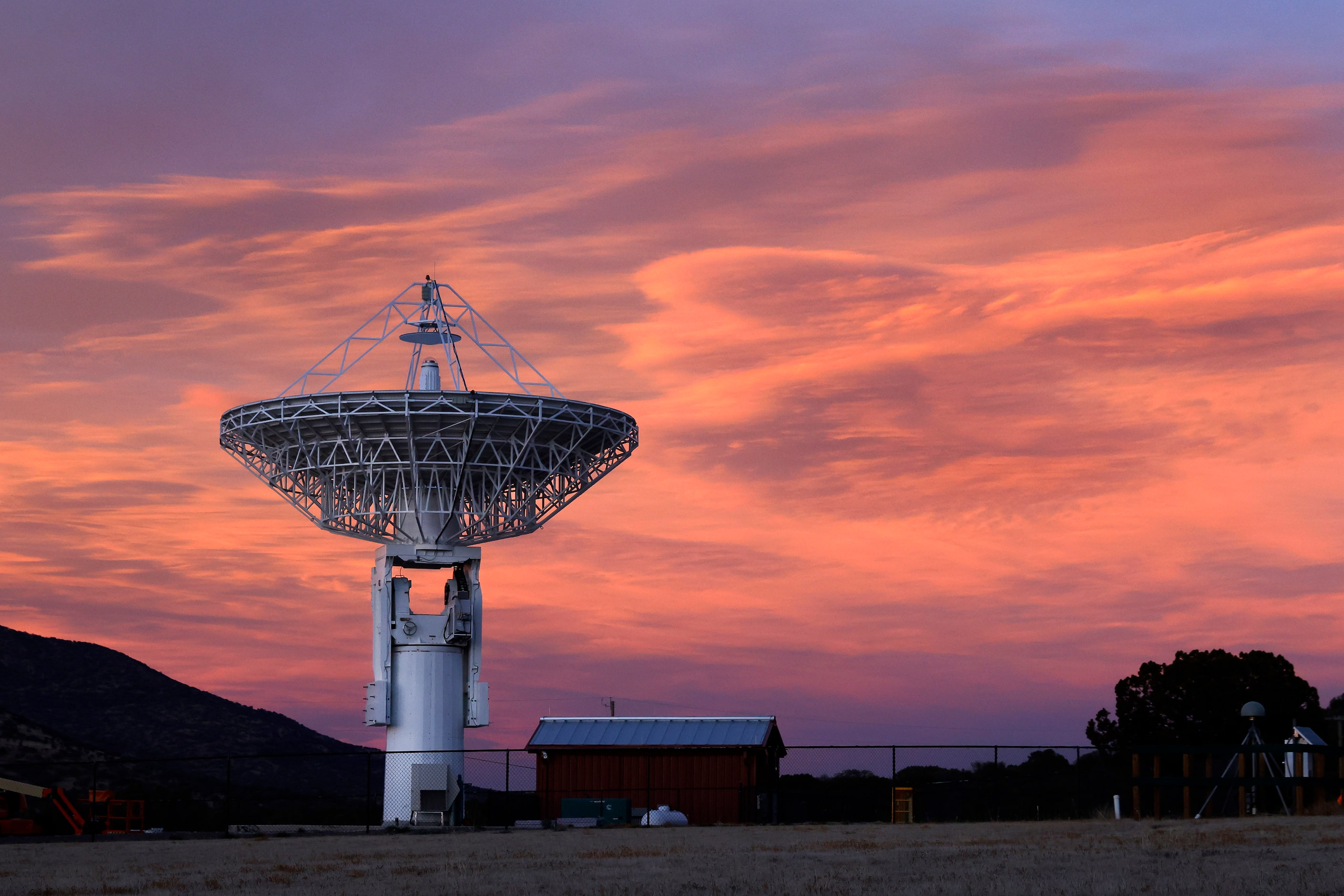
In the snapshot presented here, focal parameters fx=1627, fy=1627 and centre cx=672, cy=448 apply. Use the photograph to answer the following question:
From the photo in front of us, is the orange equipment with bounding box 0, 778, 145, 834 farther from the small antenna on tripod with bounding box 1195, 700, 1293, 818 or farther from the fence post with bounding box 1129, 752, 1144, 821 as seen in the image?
the small antenna on tripod with bounding box 1195, 700, 1293, 818

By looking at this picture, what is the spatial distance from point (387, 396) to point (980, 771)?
5145cm

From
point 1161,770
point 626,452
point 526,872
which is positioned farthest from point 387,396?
point 1161,770

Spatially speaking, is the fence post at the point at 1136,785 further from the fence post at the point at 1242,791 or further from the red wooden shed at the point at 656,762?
the red wooden shed at the point at 656,762

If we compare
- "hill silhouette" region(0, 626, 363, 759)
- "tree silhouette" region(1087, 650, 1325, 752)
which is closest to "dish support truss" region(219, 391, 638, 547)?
"tree silhouette" region(1087, 650, 1325, 752)

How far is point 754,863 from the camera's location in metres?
26.7

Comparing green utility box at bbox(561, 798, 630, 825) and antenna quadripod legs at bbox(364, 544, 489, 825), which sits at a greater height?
antenna quadripod legs at bbox(364, 544, 489, 825)

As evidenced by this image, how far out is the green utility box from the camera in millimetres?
56531

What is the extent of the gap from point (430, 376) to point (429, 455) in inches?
177

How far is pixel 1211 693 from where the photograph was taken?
88.6m

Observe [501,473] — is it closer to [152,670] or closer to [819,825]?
[819,825]

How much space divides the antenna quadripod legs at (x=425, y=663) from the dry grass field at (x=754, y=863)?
2025 centimetres

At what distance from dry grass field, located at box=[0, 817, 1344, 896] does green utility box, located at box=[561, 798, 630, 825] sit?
18.4 meters

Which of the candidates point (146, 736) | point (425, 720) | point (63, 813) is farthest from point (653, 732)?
point (146, 736)

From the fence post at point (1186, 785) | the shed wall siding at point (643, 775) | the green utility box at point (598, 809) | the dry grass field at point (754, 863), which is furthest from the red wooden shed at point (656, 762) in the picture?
the fence post at point (1186, 785)
